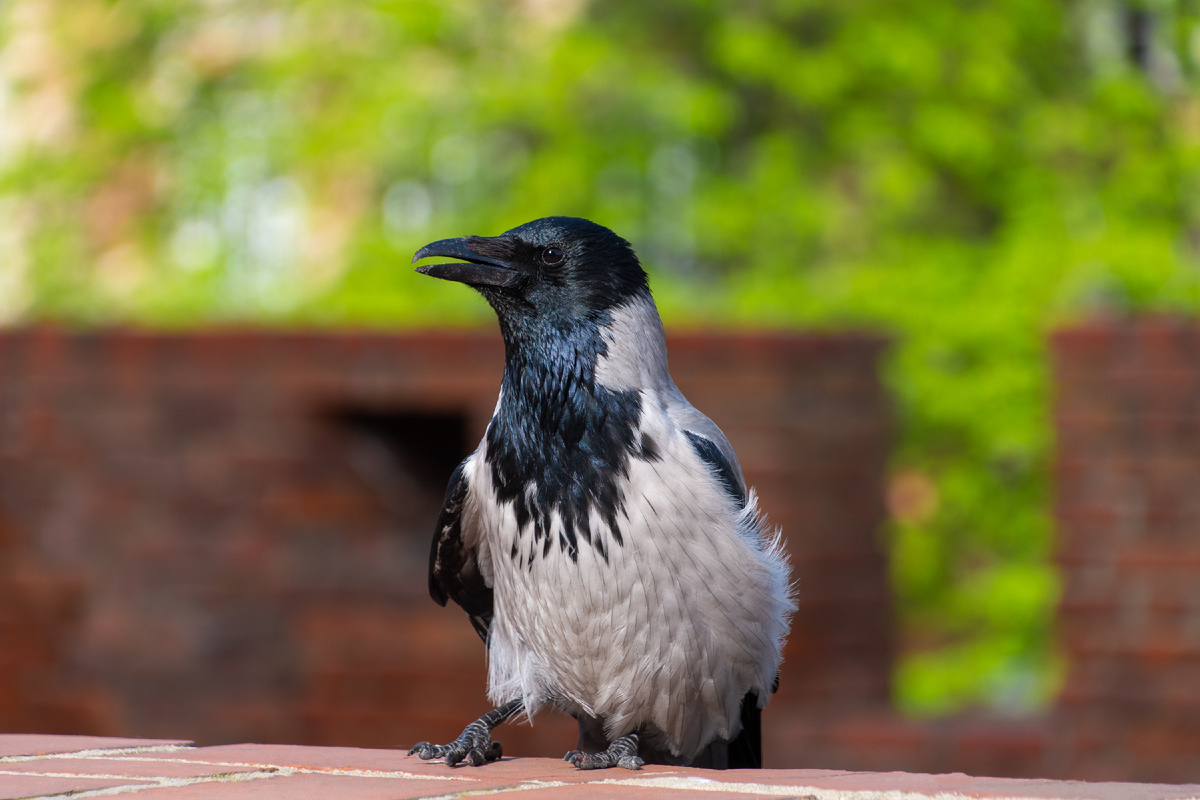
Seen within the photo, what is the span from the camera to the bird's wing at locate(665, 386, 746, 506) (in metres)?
3.73

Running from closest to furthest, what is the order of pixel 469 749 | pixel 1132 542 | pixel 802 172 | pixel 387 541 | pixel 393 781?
1. pixel 393 781
2. pixel 469 749
3. pixel 1132 542
4. pixel 387 541
5. pixel 802 172

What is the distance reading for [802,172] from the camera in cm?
1252

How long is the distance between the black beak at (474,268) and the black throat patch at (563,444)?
6.4 inches

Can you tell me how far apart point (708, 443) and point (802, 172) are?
9.03 metres

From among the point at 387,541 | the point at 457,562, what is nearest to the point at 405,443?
the point at 387,541

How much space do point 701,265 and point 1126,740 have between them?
7.13 metres

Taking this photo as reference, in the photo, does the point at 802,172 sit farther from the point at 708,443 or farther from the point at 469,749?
the point at 469,749

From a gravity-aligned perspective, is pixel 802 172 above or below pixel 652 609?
above

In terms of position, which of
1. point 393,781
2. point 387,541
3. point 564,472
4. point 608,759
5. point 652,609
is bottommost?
point 393,781

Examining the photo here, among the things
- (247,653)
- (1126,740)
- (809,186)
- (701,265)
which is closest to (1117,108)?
(809,186)

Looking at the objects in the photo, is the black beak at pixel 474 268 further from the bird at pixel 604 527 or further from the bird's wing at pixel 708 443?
the bird's wing at pixel 708 443

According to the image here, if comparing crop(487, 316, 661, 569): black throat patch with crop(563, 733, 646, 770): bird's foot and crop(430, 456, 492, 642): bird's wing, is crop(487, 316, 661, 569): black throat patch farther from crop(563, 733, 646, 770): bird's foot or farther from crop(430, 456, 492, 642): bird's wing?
crop(563, 733, 646, 770): bird's foot

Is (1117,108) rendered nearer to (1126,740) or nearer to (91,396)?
(1126,740)

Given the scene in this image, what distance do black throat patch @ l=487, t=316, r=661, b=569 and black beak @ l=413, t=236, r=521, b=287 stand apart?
16cm
